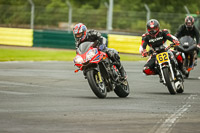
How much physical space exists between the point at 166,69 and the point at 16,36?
2009 cm

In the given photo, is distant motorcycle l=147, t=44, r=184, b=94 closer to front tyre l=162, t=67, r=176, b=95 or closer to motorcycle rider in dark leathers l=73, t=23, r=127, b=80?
front tyre l=162, t=67, r=176, b=95

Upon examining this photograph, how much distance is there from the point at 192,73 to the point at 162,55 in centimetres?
678

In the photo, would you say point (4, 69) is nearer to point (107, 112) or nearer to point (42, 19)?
point (107, 112)

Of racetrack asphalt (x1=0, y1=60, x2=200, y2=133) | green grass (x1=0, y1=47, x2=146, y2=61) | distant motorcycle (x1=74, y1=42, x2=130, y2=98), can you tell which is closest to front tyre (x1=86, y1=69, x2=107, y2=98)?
distant motorcycle (x1=74, y1=42, x2=130, y2=98)

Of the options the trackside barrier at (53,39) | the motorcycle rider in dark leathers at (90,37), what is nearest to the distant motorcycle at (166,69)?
the motorcycle rider in dark leathers at (90,37)

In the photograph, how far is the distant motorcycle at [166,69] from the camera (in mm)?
13398

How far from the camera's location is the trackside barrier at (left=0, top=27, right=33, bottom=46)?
3247 centimetres

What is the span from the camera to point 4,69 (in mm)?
19812

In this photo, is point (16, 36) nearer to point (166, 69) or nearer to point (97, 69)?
point (166, 69)

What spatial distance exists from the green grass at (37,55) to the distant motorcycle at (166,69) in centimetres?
1149

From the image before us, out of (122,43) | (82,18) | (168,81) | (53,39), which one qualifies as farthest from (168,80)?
(82,18)

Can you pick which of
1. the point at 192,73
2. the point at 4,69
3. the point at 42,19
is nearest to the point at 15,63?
the point at 4,69

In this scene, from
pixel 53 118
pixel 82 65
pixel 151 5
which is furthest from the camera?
pixel 151 5

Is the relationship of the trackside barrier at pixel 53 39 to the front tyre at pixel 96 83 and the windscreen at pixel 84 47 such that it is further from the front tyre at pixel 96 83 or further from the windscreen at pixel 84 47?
the front tyre at pixel 96 83
